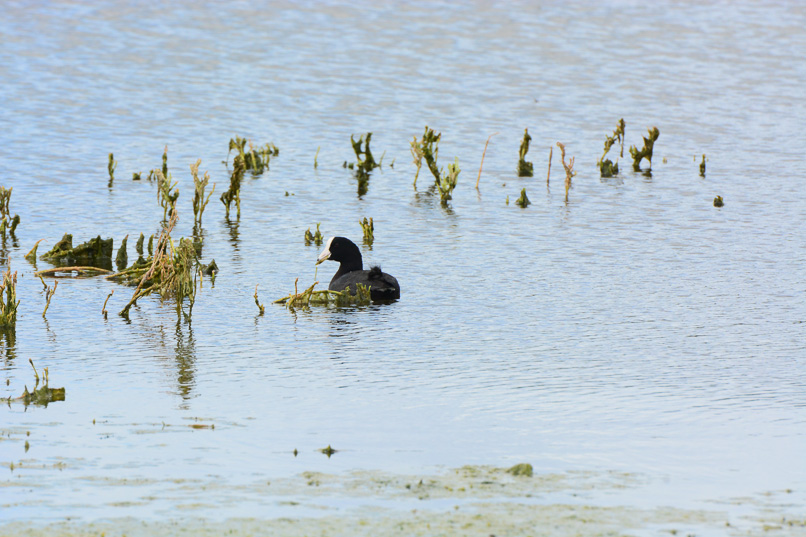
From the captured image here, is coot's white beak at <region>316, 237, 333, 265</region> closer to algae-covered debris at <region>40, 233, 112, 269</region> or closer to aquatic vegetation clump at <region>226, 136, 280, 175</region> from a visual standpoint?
algae-covered debris at <region>40, 233, 112, 269</region>

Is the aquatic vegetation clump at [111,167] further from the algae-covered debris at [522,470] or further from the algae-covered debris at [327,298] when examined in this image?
the algae-covered debris at [522,470]

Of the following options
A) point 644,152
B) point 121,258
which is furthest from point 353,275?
point 644,152

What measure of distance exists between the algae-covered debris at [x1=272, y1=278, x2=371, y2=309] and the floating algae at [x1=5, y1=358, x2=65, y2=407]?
390cm

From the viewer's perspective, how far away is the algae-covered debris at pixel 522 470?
25.6 ft

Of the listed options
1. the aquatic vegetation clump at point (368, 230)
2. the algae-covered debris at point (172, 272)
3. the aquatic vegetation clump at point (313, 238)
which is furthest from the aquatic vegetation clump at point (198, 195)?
the algae-covered debris at point (172, 272)

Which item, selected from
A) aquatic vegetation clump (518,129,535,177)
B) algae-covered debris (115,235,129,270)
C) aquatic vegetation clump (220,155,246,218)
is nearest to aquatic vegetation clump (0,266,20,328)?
algae-covered debris (115,235,129,270)

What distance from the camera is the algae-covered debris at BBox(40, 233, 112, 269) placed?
14945 mm

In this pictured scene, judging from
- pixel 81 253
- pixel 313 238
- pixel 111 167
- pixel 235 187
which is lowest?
pixel 81 253

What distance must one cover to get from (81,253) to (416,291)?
397 centimetres

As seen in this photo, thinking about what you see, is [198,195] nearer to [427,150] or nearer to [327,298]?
[427,150]

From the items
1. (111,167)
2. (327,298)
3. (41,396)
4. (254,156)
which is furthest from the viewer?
(254,156)

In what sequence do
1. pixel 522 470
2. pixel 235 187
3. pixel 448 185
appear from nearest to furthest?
pixel 522 470 → pixel 235 187 → pixel 448 185

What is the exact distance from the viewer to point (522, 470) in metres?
7.80

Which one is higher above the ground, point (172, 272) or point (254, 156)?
point (254, 156)
